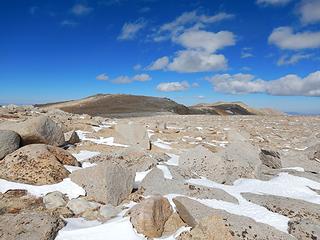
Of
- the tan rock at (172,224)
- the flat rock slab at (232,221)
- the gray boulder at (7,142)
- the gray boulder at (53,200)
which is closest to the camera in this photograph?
the flat rock slab at (232,221)

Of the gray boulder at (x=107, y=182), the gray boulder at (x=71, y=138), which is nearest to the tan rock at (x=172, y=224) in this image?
the gray boulder at (x=107, y=182)

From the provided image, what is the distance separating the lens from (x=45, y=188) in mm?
9156

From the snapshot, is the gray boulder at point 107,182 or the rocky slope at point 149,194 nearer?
the rocky slope at point 149,194

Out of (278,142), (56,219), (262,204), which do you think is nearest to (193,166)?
(262,204)

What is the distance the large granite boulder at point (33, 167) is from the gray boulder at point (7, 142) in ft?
1.53

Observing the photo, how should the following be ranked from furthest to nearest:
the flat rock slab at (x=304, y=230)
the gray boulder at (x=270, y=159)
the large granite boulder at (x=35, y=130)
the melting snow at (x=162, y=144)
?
the melting snow at (x=162, y=144) < the gray boulder at (x=270, y=159) < the large granite boulder at (x=35, y=130) < the flat rock slab at (x=304, y=230)

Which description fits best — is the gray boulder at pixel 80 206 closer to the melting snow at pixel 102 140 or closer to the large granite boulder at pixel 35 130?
the large granite boulder at pixel 35 130

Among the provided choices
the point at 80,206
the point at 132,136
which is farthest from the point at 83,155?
the point at 80,206

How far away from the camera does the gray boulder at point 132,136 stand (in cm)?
1662

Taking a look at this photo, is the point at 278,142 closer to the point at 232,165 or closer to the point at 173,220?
the point at 232,165

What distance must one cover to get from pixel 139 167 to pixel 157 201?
4.02 m

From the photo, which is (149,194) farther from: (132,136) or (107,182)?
(132,136)

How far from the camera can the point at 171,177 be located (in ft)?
32.3

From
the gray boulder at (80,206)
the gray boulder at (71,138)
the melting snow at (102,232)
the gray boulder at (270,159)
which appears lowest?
the melting snow at (102,232)
